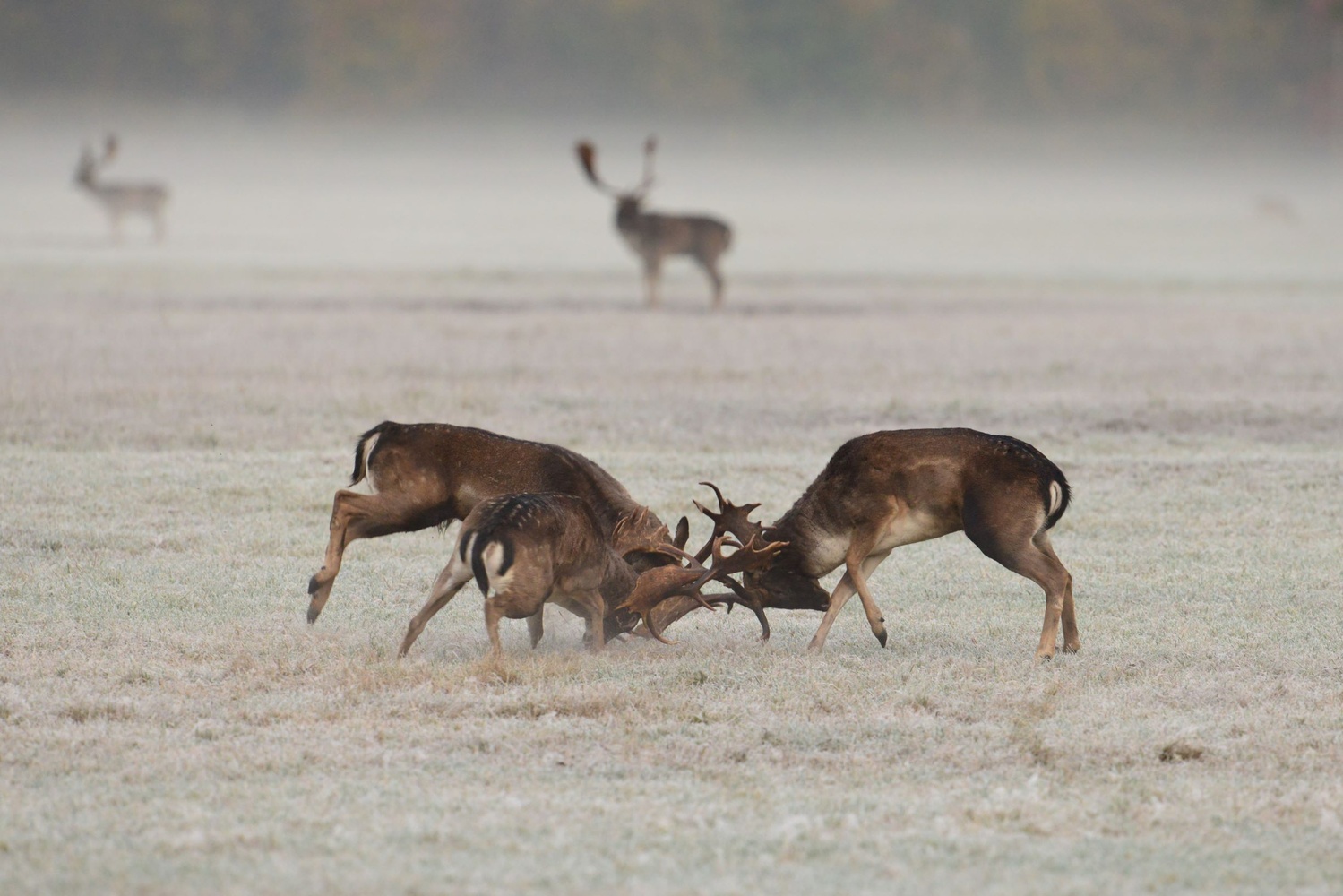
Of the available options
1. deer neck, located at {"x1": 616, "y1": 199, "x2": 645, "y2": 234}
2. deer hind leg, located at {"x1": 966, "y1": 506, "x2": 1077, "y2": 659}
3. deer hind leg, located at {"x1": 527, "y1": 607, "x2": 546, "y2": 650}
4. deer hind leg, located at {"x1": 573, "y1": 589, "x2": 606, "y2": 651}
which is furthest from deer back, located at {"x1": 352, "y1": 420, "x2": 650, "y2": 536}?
deer neck, located at {"x1": 616, "y1": 199, "x2": 645, "y2": 234}

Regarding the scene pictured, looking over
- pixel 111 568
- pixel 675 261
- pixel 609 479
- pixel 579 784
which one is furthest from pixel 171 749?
pixel 675 261

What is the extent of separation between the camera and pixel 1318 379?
57.9 feet

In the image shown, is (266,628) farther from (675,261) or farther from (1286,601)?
(675,261)

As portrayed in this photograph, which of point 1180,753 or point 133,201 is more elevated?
point 133,201

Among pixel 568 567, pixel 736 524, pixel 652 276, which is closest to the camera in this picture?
pixel 568 567

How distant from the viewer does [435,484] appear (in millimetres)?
8203

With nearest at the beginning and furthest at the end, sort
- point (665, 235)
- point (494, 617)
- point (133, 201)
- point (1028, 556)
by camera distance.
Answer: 1. point (494, 617)
2. point (1028, 556)
3. point (665, 235)
4. point (133, 201)

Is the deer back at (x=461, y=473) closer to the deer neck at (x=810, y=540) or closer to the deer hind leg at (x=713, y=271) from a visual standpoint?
the deer neck at (x=810, y=540)

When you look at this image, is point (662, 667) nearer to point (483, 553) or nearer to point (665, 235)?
point (483, 553)

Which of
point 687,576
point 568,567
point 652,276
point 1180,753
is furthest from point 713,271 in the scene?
point 1180,753

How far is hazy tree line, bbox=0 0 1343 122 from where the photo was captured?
342 ft

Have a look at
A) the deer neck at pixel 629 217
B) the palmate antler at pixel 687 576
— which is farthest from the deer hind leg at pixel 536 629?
the deer neck at pixel 629 217

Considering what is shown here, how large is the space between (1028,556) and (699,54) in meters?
99.7

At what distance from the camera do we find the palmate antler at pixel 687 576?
25.6ft
